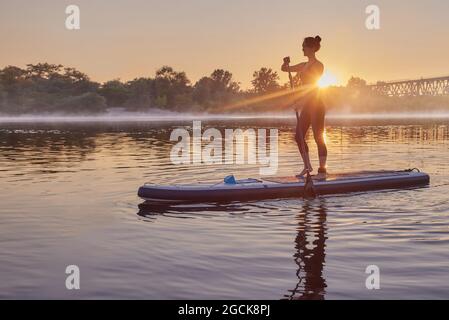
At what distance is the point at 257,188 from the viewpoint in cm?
1243

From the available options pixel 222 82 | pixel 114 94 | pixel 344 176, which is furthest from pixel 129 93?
pixel 344 176

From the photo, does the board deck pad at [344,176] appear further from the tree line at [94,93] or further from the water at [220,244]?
the tree line at [94,93]

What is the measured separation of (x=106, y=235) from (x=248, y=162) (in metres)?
11.9

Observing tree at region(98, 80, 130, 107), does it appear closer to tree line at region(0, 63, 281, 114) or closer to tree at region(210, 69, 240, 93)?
tree line at region(0, 63, 281, 114)

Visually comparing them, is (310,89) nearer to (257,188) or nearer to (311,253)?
(257,188)

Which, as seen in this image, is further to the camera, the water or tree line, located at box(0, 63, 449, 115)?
tree line, located at box(0, 63, 449, 115)

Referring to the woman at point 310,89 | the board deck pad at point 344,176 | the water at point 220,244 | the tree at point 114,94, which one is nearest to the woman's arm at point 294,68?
the woman at point 310,89

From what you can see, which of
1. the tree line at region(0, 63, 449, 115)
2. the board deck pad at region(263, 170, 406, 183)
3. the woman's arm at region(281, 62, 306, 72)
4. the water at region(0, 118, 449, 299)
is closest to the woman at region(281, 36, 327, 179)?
the woman's arm at region(281, 62, 306, 72)

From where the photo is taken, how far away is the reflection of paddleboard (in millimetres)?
12141

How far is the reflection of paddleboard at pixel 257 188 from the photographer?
12141 mm

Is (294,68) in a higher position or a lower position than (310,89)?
higher

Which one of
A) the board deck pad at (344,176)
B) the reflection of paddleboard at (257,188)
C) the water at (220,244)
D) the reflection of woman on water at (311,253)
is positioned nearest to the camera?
the reflection of woman on water at (311,253)

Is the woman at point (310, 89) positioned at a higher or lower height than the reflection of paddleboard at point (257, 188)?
higher
